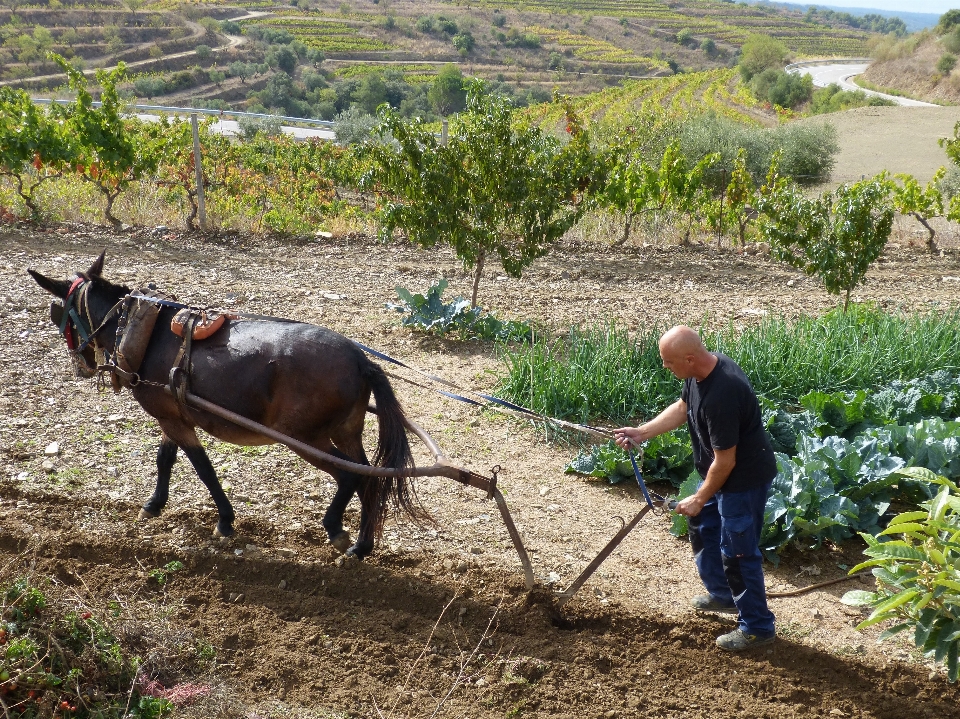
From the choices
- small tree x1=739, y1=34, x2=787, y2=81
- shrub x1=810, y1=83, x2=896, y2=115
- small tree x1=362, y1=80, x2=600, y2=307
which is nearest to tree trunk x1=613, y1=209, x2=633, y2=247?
small tree x1=362, y1=80, x2=600, y2=307

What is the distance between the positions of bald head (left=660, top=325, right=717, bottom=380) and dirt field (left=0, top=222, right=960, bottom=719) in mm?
1283

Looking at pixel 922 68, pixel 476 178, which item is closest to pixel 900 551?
pixel 476 178

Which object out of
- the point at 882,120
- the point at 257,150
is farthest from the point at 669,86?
the point at 257,150

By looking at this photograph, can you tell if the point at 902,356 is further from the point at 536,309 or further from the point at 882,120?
the point at 882,120

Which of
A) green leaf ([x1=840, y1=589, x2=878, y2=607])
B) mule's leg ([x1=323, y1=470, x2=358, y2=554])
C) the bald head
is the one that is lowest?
mule's leg ([x1=323, y1=470, x2=358, y2=554])

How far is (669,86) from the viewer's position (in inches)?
2263

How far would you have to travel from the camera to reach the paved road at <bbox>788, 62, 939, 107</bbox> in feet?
170

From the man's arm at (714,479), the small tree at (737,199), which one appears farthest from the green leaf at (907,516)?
the small tree at (737,199)

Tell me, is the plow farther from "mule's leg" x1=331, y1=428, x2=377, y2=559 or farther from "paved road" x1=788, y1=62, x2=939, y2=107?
"paved road" x1=788, y1=62, x2=939, y2=107

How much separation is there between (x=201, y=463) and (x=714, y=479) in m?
2.65

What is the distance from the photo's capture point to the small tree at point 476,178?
26.9ft

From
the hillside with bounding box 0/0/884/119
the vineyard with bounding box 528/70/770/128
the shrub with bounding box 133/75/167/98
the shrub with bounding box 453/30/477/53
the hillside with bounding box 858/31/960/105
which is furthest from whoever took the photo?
the shrub with bounding box 453/30/477/53

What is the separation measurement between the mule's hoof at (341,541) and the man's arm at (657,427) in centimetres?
151

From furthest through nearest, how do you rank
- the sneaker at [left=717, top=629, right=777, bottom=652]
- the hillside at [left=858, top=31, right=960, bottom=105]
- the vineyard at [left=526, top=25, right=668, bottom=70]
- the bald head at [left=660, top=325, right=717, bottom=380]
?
the vineyard at [left=526, top=25, right=668, bottom=70], the hillside at [left=858, top=31, right=960, bottom=105], the sneaker at [left=717, top=629, right=777, bottom=652], the bald head at [left=660, top=325, right=717, bottom=380]
